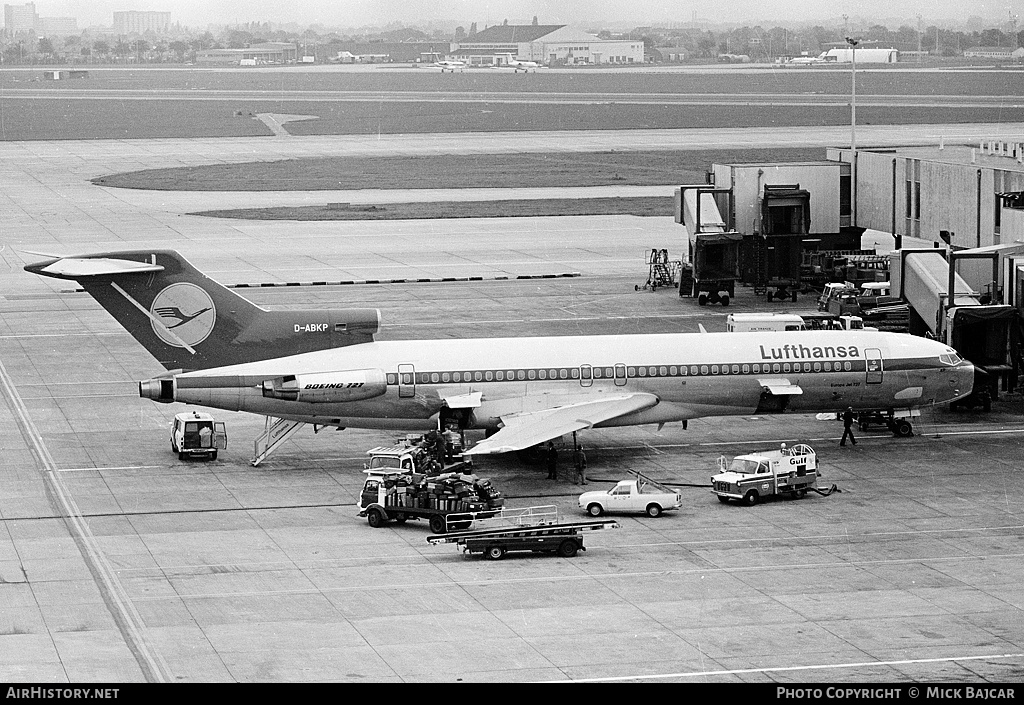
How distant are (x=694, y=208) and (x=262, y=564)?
54562 mm

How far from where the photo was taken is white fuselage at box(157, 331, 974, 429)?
47.1m

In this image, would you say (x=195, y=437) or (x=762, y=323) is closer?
(x=195, y=437)

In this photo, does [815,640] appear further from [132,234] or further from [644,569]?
[132,234]

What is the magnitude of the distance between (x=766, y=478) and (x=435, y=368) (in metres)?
11.3

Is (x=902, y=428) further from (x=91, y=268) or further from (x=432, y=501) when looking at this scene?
(x=91, y=268)

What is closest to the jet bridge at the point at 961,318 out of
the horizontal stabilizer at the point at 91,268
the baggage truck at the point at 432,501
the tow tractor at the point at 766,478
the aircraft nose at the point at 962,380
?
the aircraft nose at the point at 962,380

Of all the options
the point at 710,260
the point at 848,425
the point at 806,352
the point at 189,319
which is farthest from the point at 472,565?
the point at 710,260

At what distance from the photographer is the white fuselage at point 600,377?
155 feet

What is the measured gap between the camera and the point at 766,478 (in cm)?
4266

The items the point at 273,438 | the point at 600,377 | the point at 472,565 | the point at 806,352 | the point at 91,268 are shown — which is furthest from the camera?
the point at 806,352

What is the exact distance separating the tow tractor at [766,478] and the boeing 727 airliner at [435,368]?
505 cm

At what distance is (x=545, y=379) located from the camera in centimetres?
4828

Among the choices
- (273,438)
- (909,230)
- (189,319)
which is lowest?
(273,438)

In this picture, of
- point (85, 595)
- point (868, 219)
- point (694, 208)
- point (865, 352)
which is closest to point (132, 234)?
point (694, 208)
